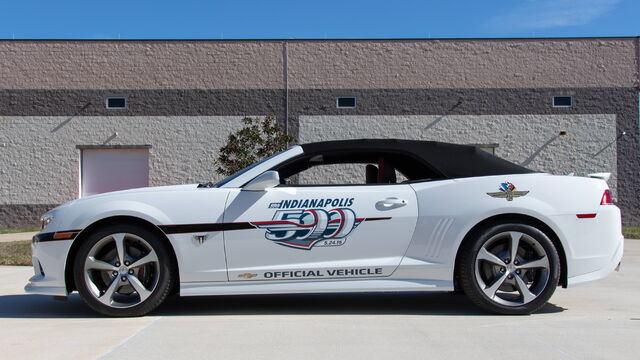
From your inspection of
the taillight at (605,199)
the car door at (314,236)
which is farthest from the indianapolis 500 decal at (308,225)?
the taillight at (605,199)

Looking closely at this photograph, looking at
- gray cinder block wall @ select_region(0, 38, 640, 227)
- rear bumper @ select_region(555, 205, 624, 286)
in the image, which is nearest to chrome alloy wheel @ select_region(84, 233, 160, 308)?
rear bumper @ select_region(555, 205, 624, 286)

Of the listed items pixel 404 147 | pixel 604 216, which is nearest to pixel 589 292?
pixel 604 216

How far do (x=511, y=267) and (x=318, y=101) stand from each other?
16.4m

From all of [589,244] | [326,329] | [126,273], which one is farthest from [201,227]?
[589,244]

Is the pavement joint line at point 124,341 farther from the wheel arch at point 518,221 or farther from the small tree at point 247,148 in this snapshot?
the small tree at point 247,148

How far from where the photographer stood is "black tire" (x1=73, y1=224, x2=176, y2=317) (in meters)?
5.14

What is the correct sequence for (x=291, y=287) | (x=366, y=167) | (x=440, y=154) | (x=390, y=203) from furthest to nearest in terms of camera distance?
(x=366, y=167) → (x=440, y=154) → (x=390, y=203) → (x=291, y=287)

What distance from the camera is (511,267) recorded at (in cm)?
519

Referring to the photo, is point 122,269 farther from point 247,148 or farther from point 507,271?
point 247,148

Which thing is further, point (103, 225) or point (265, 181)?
point (103, 225)

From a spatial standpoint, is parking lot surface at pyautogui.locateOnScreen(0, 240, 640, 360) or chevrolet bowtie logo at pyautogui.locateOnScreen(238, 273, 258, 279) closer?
parking lot surface at pyautogui.locateOnScreen(0, 240, 640, 360)

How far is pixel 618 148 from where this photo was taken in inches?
830

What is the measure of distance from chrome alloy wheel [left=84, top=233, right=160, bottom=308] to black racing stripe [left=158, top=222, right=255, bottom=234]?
0.21 m

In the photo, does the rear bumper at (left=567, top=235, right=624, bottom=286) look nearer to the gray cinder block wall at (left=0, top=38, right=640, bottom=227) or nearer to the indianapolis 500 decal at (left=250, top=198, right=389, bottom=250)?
the indianapolis 500 decal at (left=250, top=198, right=389, bottom=250)
